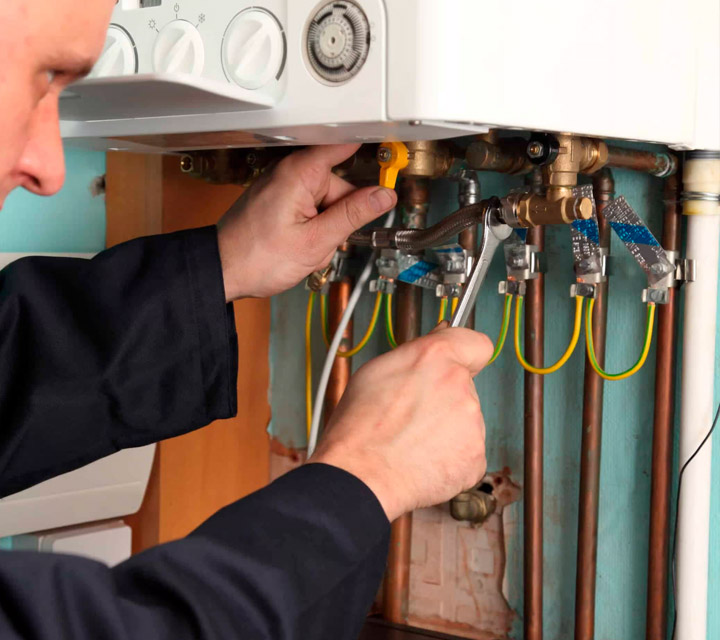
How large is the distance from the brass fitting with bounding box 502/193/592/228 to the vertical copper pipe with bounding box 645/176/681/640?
8.7 inches

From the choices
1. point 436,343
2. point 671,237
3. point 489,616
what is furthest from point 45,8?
point 489,616

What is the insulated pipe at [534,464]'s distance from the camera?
1.05 m

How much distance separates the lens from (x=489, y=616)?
3.76 ft

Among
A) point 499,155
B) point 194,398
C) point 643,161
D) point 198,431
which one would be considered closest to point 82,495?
point 198,431

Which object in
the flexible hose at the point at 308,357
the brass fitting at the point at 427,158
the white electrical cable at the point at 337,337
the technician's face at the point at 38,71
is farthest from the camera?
the flexible hose at the point at 308,357

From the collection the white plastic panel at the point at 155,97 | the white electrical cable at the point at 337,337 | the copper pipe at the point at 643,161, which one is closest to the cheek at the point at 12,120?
the white plastic panel at the point at 155,97

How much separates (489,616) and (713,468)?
0.34 meters

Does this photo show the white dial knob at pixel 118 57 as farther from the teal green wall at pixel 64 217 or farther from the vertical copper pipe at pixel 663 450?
the vertical copper pipe at pixel 663 450

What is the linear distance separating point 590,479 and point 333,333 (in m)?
0.39

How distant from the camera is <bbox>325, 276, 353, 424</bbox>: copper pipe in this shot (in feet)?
3.97

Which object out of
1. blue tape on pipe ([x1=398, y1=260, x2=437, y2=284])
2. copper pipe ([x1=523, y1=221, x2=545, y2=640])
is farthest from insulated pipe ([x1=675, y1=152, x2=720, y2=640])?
blue tape on pipe ([x1=398, y1=260, x2=437, y2=284])

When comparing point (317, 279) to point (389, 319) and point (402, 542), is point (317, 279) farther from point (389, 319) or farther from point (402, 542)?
point (402, 542)

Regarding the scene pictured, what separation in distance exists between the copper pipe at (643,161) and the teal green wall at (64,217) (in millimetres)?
637

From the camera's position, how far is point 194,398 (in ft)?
2.94
